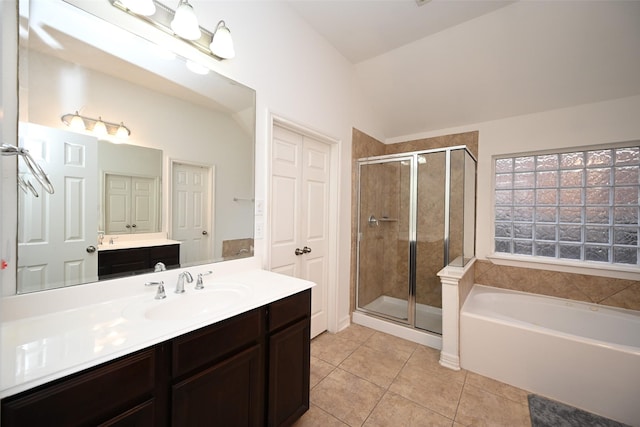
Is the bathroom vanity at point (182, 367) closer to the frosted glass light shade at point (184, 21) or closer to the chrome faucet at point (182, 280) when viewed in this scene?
the chrome faucet at point (182, 280)

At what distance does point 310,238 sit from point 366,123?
1.65 metres

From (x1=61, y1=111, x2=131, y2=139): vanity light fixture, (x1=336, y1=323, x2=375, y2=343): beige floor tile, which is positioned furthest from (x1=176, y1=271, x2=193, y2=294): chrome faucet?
(x1=336, y1=323, x2=375, y2=343): beige floor tile

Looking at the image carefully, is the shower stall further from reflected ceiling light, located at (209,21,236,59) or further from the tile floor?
reflected ceiling light, located at (209,21,236,59)

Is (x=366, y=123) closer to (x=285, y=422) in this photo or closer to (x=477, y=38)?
(x=477, y=38)

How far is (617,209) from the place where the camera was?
247cm

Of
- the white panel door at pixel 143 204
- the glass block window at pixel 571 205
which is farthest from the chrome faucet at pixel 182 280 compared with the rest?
the glass block window at pixel 571 205

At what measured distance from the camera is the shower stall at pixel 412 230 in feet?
8.69

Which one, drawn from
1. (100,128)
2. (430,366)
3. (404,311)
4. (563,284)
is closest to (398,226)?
(404,311)

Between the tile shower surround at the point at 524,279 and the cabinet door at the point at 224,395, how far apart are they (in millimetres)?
1881

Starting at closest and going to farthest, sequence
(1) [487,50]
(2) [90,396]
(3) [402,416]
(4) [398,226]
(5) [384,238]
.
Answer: (2) [90,396], (3) [402,416], (1) [487,50], (4) [398,226], (5) [384,238]

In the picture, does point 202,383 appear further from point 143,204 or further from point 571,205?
point 571,205

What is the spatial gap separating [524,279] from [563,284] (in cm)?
31

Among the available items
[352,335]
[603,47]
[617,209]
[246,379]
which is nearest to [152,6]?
[246,379]

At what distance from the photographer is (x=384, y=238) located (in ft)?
11.1
